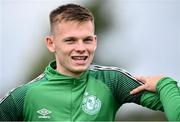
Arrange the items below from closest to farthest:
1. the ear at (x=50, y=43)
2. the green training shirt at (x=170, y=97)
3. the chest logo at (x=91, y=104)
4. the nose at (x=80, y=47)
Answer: the green training shirt at (x=170, y=97) → the nose at (x=80, y=47) → the chest logo at (x=91, y=104) → the ear at (x=50, y=43)

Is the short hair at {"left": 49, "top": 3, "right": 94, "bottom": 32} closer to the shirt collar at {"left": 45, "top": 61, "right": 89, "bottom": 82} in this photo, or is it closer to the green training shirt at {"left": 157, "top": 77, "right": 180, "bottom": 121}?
the shirt collar at {"left": 45, "top": 61, "right": 89, "bottom": 82}

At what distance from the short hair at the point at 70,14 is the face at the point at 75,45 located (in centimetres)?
3

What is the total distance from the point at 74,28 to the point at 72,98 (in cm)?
48

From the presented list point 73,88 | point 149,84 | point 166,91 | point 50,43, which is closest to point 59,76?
point 73,88

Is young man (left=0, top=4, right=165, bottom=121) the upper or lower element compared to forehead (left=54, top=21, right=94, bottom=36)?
lower

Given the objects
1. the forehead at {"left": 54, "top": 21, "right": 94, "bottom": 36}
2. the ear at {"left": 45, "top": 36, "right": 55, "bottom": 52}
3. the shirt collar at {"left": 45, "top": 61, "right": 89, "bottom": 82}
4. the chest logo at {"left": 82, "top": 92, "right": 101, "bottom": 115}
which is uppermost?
the forehead at {"left": 54, "top": 21, "right": 94, "bottom": 36}

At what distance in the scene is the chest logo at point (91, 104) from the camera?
15.8 feet

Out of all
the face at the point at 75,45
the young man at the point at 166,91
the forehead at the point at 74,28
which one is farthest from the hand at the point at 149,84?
the forehead at the point at 74,28

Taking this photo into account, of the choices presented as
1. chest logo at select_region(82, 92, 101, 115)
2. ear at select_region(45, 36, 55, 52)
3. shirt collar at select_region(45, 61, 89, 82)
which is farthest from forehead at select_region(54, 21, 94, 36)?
chest logo at select_region(82, 92, 101, 115)

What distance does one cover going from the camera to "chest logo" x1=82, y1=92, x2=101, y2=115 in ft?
15.8

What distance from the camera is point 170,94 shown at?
15.3 ft

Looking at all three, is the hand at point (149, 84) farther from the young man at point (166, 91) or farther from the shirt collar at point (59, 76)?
the shirt collar at point (59, 76)

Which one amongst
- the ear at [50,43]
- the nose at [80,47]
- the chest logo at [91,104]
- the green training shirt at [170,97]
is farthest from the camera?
the ear at [50,43]

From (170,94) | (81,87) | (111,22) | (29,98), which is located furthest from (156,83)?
(111,22)
